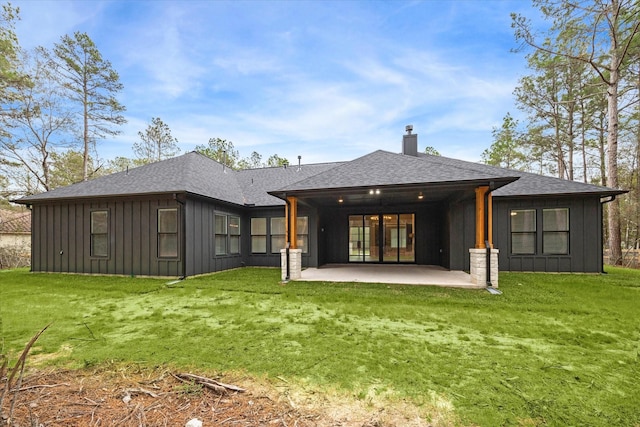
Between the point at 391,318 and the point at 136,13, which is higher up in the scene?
the point at 136,13

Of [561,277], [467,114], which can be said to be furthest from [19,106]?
[467,114]

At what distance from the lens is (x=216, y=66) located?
1506cm

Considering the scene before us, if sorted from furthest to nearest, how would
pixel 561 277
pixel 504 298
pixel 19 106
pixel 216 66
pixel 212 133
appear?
pixel 212 133 < pixel 216 66 < pixel 19 106 < pixel 561 277 < pixel 504 298

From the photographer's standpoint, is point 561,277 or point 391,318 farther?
point 561,277

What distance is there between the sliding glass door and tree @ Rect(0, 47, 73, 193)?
53.6 feet

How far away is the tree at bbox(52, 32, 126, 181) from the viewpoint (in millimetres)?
13883

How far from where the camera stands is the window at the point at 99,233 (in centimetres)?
886

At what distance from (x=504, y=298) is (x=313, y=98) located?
16531 mm

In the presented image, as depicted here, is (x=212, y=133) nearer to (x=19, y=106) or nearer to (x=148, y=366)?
(x=19, y=106)

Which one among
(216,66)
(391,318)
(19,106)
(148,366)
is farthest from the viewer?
(216,66)

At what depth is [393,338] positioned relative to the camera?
3.54m

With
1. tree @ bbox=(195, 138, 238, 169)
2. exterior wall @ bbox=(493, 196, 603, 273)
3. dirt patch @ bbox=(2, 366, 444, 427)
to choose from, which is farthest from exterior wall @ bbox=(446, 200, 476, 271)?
tree @ bbox=(195, 138, 238, 169)

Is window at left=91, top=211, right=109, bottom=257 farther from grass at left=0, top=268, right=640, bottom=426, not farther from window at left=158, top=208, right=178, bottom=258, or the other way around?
grass at left=0, top=268, right=640, bottom=426

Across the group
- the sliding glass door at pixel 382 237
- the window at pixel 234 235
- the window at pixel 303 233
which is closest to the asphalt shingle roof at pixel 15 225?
the window at pixel 234 235
